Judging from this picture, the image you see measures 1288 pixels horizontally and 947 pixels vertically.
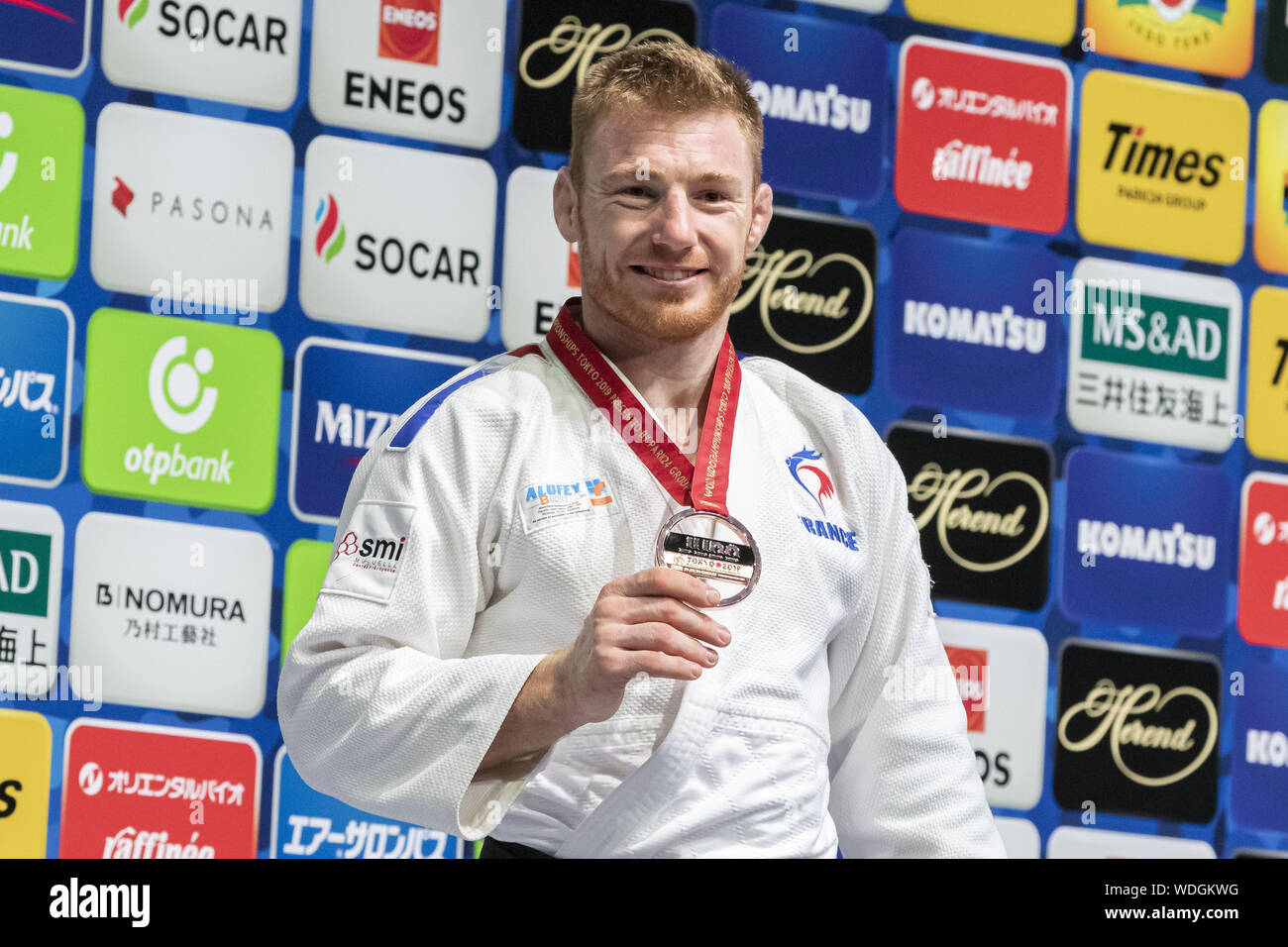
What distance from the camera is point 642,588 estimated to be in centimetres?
184

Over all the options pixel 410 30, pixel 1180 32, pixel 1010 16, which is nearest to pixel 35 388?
pixel 410 30

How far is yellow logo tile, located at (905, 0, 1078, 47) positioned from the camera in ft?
13.3

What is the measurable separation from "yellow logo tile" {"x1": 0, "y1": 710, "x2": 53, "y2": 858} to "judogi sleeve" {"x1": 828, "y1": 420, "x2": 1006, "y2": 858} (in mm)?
1704

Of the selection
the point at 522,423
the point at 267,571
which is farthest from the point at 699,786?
the point at 267,571

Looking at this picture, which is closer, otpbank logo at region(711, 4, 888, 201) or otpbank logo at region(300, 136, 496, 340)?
otpbank logo at region(300, 136, 496, 340)

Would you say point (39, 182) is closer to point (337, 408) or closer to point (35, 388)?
point (35, 388)

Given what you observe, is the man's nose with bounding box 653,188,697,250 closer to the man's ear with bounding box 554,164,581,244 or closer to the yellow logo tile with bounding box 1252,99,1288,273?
the man's ear with bounding box 554,164,581,244

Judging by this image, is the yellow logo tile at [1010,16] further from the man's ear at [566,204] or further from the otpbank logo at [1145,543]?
the man's ear at [566,204]

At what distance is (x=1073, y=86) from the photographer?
412 centimetres

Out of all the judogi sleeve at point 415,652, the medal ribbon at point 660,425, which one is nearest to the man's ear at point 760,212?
the medal ribbon at point 660,425

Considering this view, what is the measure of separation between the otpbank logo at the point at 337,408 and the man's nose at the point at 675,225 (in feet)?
4.63

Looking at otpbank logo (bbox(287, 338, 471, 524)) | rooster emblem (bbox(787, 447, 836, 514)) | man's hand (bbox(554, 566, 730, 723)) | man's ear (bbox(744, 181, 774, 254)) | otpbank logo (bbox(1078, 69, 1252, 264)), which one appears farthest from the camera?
otpbank logo (bbox(1078, 69, 1252, 264))

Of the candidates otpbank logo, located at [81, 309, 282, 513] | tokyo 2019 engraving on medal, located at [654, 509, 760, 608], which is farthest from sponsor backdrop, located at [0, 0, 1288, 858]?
tokyo 2019 engraving on medal, located at [654, 509, 760, 608]

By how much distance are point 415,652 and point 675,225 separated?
2.05 feet
